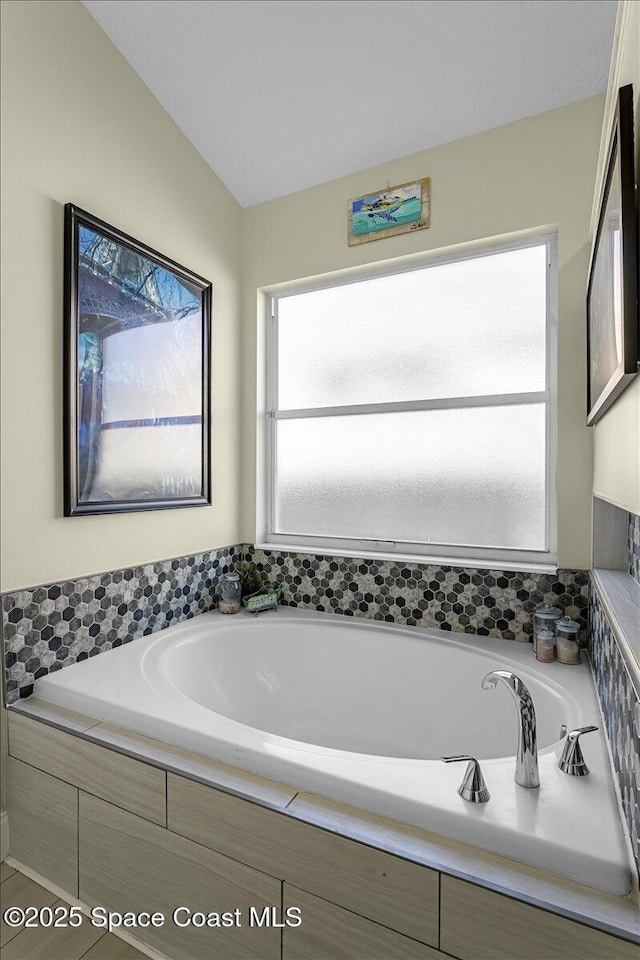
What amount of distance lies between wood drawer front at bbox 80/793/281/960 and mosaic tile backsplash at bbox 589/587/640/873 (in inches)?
28.9

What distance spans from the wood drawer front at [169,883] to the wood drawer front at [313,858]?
5 centimetres

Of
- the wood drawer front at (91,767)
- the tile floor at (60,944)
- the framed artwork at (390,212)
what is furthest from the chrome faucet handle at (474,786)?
the framed artwork at (390,212)

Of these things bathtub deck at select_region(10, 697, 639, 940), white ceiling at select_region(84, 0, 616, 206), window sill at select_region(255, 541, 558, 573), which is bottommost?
bathtub deck at select_region(10, 697, 639, 940)

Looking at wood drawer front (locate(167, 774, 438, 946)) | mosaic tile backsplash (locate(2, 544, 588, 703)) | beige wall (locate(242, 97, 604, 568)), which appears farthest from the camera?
beige wall (locate(242, 97, 604, 568))

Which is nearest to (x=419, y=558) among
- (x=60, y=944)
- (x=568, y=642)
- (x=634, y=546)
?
(x=568, y=642)

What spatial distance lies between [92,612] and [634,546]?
1.86m

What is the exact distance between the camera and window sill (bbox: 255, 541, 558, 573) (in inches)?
80.7

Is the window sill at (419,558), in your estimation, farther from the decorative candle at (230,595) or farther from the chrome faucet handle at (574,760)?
the chrome faucet handle at (574,760)

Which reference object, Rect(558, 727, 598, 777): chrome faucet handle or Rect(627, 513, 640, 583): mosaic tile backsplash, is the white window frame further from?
Rect(558, 727, 598, 777): chrome faucet handle

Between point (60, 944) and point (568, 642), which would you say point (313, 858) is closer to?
point (60, 944)

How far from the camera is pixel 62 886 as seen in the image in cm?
153

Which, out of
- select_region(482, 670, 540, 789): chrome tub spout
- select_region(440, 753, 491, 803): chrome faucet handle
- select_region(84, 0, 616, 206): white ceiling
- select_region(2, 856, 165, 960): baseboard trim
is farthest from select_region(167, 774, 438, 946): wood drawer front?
select_region(84, 0, 616, 206): white ceiling

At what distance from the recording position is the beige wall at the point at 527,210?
1.94 meters

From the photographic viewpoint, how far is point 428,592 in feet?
7.18
